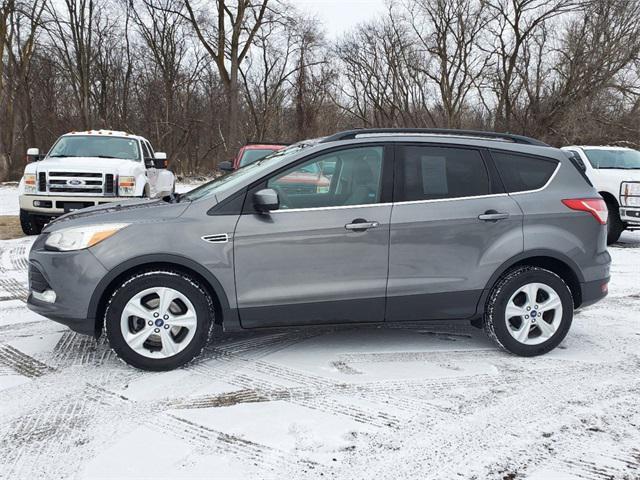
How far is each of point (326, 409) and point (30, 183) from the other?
791 centimetres

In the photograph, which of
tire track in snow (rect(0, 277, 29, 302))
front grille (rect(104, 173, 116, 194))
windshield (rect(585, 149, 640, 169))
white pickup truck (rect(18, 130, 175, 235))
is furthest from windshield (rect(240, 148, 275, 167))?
windshield (rect(585, 149, 640, 169))

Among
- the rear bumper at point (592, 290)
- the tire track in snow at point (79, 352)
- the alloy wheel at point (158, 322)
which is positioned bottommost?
the tire track in snow at point (79, 352)

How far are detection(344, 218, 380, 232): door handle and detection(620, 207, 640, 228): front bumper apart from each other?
25.1ft

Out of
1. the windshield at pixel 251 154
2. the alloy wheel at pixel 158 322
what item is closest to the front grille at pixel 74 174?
the windshield at pixel 251 154

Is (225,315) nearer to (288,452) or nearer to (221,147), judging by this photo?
(288,452)

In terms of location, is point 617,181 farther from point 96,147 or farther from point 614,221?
point 96,147

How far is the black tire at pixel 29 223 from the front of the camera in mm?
9422

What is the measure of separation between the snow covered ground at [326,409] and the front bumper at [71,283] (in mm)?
434

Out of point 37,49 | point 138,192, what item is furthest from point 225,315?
point 37,49

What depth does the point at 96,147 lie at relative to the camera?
33.6 feet

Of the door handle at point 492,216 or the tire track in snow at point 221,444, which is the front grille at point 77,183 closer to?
the tire track in snow at point 221,444

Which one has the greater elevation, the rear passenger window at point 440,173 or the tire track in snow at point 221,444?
the rear passenger window at point 440,173

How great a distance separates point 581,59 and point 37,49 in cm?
3160

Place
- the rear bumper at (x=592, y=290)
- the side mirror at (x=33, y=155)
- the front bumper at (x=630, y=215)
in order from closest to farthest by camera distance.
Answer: the rear bumper at (x=592, y=290) → the front bumper at (x=630, y=215) → the side mirror at (x=33, y=155)
